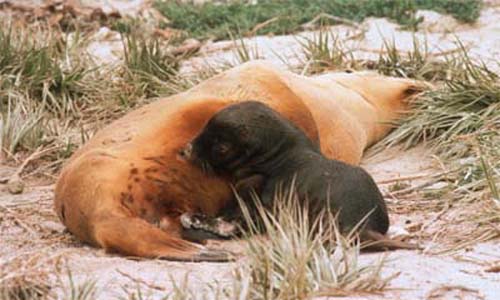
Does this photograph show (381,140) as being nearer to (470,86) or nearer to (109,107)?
(470,86)

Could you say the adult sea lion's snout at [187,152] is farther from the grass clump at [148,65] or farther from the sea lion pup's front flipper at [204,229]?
the grass clump at [148,65]

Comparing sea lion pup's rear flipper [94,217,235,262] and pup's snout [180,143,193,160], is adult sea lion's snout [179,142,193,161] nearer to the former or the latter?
pup's snout [180,143,193,160]

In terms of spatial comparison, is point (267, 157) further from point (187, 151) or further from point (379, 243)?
point (379, 243)

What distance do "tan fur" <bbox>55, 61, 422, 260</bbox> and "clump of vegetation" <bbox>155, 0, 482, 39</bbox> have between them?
10.6ft

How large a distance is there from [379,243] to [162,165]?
99cm

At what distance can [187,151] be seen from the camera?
6027 millimetres

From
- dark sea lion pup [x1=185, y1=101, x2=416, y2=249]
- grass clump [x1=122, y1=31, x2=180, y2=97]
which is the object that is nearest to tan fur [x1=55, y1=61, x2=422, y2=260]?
dark sea lion pup [x1=185, y1=101, x2=416, y2=249]

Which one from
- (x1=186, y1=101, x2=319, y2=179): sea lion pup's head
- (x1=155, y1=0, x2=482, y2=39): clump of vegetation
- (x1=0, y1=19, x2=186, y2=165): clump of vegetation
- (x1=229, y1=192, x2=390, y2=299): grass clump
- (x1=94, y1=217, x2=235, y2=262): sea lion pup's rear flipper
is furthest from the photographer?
(x1=155, y1=0, x2=482, y2=39): clump of vegetation

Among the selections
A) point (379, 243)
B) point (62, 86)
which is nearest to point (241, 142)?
point (379, 243)

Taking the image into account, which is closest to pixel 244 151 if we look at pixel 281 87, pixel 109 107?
pixel 281 87

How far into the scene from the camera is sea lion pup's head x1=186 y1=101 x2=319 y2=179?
5.96 meters

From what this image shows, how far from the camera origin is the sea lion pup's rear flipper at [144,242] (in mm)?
5512

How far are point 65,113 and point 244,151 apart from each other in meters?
2.70

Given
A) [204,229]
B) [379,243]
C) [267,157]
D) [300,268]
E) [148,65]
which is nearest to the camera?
[300,268]
